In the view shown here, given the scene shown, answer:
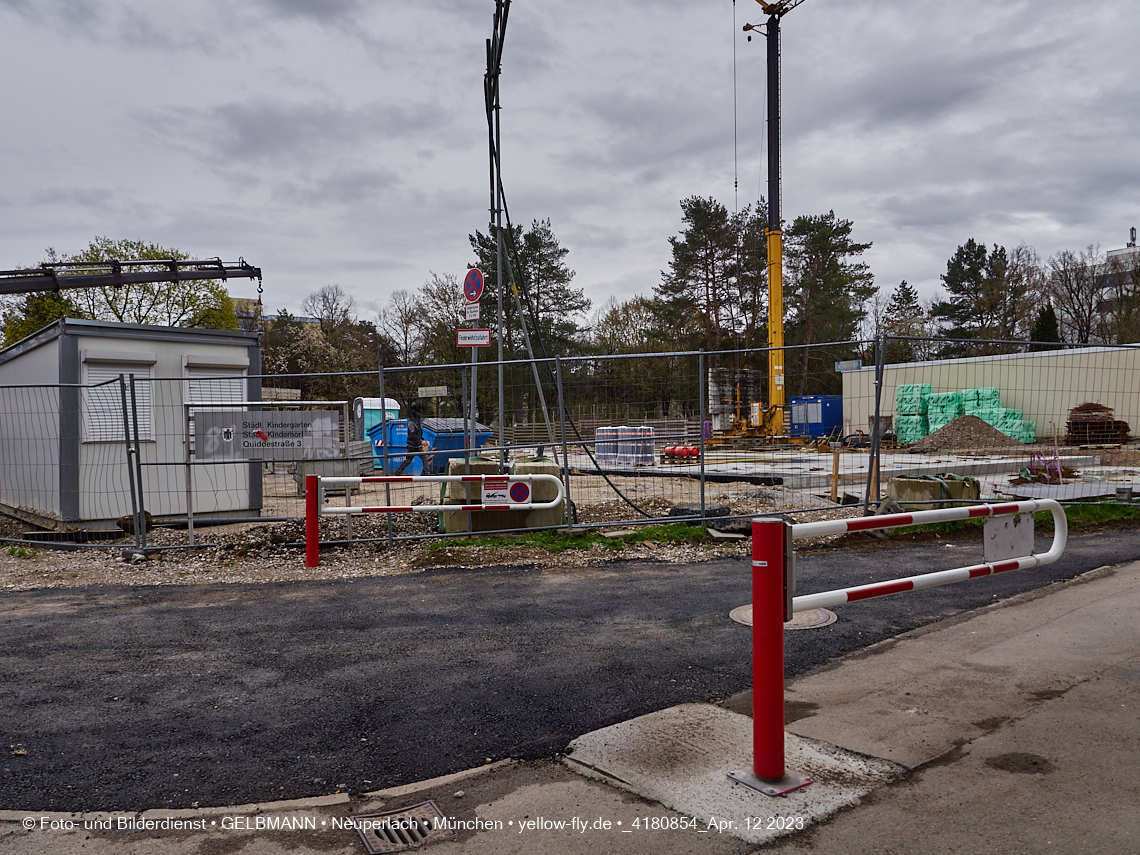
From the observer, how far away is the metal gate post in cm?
320

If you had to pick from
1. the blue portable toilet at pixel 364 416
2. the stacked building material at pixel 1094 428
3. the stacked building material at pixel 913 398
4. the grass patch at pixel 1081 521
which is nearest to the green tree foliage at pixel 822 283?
the stacked building material at pixel 913 398

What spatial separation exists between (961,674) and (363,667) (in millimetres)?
3657

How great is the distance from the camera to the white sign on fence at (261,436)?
9336mm

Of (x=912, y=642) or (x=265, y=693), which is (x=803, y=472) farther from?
(x=265, y=693)

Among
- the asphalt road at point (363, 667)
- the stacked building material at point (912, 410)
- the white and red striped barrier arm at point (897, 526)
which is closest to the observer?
the white and red striped barrier arm at point (897, 526)

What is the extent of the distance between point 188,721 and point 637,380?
6.55 meters

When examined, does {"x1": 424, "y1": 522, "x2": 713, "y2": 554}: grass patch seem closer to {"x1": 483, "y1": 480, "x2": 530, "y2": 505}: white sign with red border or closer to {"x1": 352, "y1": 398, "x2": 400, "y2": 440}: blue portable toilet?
{"x1": 483, "y1": 480, "x2": 530, "y2": 505}: white sign with red border

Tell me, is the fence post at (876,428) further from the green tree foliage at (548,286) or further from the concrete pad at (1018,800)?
the green tree foliage at (548,286)

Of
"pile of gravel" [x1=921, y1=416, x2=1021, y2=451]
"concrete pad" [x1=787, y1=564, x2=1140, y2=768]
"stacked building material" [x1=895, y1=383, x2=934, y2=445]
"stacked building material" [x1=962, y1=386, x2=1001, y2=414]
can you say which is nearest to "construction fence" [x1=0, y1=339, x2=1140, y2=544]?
"concrete pad" [x1=787, y1=564, x2=1140, y2=768]

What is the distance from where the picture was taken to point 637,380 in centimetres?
973

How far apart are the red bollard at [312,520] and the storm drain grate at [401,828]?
17.9 feet

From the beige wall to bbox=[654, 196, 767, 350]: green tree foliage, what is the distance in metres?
11.1

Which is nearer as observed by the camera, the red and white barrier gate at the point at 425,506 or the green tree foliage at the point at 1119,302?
the red and white barrier gate at the point at 425,506

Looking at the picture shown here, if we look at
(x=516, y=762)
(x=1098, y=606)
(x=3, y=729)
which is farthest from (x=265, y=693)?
(x=1098, y=606)
